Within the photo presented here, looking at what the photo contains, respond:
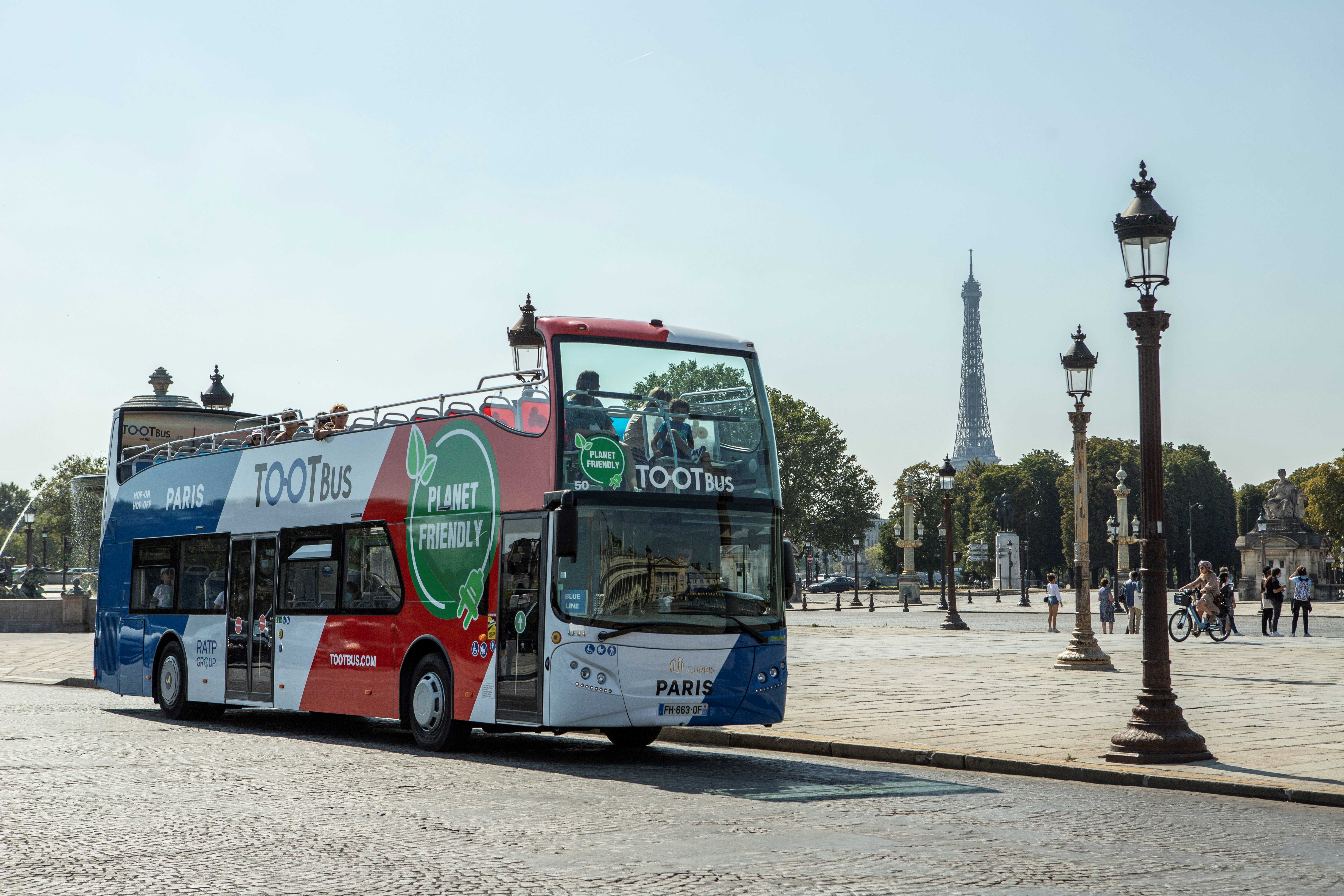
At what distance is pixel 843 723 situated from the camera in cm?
1395

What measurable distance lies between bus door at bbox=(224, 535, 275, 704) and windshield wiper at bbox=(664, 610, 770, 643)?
5.75 m

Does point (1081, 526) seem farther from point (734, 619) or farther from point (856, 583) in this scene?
point (856, 583)

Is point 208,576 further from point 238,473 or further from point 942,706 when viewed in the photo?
point 942,706

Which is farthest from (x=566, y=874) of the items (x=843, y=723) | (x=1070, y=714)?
(x=1070, y=714)

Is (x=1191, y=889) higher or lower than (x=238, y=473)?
lower

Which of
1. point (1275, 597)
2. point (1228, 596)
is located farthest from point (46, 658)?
point (1275, 597)

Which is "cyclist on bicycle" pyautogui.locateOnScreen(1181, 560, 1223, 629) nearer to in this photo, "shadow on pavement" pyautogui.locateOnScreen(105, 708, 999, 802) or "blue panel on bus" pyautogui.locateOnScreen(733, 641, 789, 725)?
"shadow on pavement" pyautogui.locateOnScreen(105, 708, 999, 802)

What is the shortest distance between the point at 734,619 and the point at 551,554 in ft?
5.14

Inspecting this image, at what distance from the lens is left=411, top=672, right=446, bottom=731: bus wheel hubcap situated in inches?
504

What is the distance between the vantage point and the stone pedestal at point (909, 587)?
68.4 meters

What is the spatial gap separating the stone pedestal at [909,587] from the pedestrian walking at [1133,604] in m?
32.1

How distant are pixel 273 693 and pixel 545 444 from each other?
17.6 ft

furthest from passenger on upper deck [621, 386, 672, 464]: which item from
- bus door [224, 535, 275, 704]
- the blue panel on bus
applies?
bus door [224, 535, 275, 704]

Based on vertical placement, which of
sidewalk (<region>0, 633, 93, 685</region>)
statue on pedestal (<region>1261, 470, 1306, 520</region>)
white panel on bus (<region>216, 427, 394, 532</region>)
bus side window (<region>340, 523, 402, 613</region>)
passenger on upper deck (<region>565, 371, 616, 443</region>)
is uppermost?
statue on pedestal (<region>1261, 470, 1306, 520</region>)
